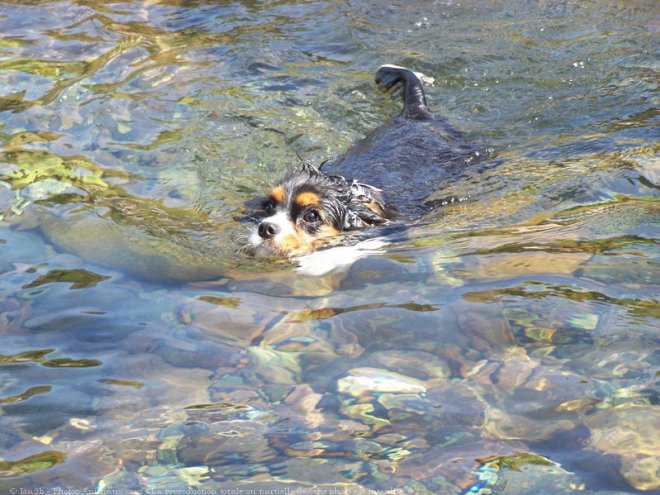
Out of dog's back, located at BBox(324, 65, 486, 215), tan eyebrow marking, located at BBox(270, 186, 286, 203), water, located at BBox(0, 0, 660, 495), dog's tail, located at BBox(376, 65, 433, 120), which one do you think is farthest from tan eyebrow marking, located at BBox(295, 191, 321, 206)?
dog's tail, located at BBox(376, 65, 433, 120)

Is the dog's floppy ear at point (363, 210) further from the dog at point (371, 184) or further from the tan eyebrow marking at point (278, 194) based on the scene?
the tan eyebrow marking at point (278, 194)

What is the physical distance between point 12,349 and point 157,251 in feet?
4.47

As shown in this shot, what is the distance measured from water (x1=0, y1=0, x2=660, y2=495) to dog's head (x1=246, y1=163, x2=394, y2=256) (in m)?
0.35

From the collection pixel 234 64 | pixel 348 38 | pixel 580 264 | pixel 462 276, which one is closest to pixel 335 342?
pixel 462 276

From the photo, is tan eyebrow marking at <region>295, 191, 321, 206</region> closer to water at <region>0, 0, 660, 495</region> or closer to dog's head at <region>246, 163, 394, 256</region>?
dog's head at <region>246, 163, 394, 256</region>

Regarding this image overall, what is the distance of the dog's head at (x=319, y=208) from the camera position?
5598mm

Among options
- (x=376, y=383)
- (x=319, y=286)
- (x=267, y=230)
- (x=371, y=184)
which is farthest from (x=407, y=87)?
(x=376, y=383)

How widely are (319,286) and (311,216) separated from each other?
Result: 108 centimetres

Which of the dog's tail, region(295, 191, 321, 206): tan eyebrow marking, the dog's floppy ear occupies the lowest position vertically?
the dog's floppy ear

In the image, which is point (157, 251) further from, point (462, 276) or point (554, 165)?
point (554, 165)

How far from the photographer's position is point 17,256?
5043mm

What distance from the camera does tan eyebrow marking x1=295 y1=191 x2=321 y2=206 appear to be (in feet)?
18.4

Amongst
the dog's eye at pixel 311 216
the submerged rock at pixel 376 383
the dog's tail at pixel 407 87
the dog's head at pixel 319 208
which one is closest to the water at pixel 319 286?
the submerged rock at pixel 376 383

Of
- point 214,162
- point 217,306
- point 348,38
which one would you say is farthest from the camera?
point 348,38
